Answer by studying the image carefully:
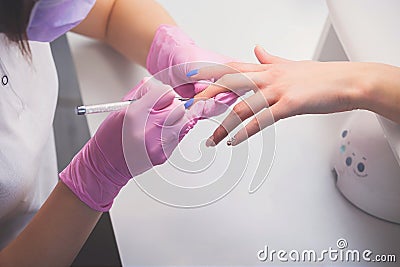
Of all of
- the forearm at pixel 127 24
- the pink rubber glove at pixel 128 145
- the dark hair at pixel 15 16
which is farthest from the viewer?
the forearm at pixel 127 24

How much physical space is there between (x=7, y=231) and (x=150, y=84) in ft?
0.92

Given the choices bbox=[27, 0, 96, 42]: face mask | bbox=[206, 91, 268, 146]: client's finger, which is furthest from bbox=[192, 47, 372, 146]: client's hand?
bbox=[27, 0, 96, 42]: face mask

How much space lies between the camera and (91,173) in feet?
1.92

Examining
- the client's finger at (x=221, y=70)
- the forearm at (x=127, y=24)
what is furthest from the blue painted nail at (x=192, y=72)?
the forearm at (x=127, y=24)

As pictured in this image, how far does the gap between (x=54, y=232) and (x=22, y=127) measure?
0.41 ft

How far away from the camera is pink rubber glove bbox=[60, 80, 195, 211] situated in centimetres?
55

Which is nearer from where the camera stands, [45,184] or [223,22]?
[45,184]

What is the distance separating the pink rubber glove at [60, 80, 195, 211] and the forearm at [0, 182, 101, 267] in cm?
2

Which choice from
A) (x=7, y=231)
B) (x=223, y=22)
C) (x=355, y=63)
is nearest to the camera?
(x=355, y=63)

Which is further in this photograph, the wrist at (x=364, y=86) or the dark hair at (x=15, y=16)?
the wrist at (x=364, y=86)

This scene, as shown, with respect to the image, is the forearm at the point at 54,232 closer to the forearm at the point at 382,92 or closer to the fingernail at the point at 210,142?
the fingernail at the point at 210,142

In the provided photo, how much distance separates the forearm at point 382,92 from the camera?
0.55 meters

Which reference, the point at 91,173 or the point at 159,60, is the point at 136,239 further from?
the point at 159,60

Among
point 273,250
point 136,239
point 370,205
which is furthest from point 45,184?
point 370,205
